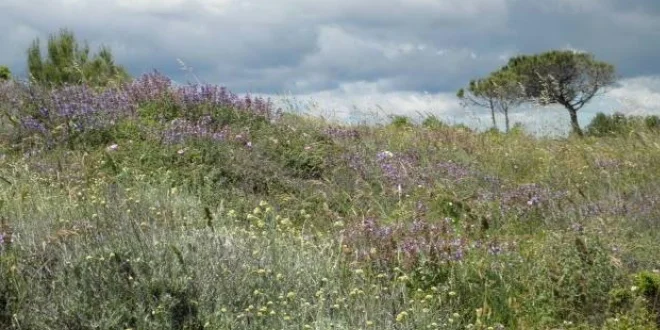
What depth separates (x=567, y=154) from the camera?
11.5 meters

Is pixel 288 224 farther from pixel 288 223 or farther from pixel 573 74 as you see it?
pixel 573 74

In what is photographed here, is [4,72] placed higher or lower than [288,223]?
higher

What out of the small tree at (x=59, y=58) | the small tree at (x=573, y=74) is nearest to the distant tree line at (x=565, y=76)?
the small tree at (x=573, y=74)

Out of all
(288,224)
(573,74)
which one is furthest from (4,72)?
(573,74)

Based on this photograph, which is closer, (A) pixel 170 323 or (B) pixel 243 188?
(A) pixel 170 323

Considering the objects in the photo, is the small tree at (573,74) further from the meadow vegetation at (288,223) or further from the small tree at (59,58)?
the meadow vegetation at (288,223)

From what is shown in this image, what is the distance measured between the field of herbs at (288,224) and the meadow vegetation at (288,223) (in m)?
0.02

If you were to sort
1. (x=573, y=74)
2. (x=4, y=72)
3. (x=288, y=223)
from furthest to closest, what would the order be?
1. (x=573, y=74)
2. (x=4, y=72)
3. (x=288, y=223)

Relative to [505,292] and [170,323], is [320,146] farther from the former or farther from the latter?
[170,323]

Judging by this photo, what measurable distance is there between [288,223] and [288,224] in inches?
3.4

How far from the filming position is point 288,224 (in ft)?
20.6

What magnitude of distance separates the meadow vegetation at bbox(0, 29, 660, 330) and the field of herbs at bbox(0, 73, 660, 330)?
0.06 feet

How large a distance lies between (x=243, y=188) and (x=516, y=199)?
8.04 ft

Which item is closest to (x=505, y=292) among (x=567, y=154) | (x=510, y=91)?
(x=567, y=154)
